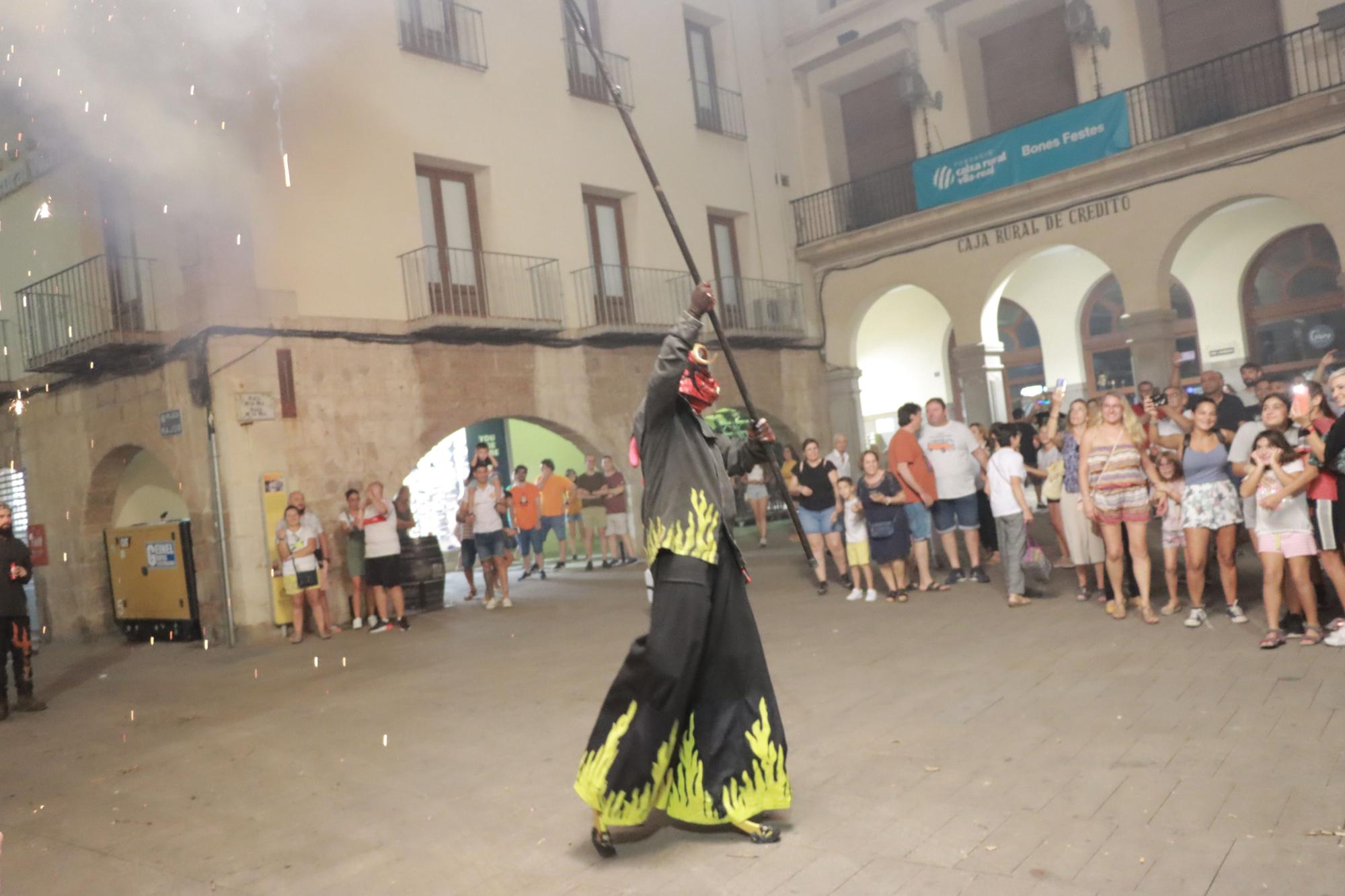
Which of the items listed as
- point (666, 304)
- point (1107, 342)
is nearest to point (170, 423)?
point (666, 304)

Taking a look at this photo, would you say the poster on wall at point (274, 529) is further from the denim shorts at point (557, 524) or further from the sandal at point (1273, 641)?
the sandal at point (1273, 641)

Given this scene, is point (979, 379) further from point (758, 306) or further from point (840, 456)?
point (840, 456)

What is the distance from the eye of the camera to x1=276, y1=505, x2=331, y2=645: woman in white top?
1080cm

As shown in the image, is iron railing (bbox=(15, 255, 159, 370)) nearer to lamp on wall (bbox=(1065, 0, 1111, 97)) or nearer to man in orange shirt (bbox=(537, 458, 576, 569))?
Answer: man in orange shirt (bbox=(537, 458, 576, 569))

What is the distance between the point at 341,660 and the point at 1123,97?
12.8 metres

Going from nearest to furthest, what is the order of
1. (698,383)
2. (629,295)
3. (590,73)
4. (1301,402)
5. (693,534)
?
(693,534) < (698,383) < (1301,402) < (590,73) < (629,295)

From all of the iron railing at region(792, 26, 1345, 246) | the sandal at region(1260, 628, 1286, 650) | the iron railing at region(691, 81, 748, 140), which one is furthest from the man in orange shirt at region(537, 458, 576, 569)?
the sandal at region(1260, 628, 1286, 650)

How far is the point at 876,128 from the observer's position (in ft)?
61.3

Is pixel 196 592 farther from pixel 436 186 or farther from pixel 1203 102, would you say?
pixel 1203 102

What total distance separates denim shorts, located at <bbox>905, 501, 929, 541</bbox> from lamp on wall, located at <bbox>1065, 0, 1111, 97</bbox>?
356 inches

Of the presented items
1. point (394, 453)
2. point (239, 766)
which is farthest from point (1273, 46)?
point (239, 766)

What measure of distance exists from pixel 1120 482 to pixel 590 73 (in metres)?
11.3

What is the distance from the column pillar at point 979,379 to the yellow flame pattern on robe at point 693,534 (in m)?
13.6

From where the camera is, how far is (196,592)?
38.6 feet
